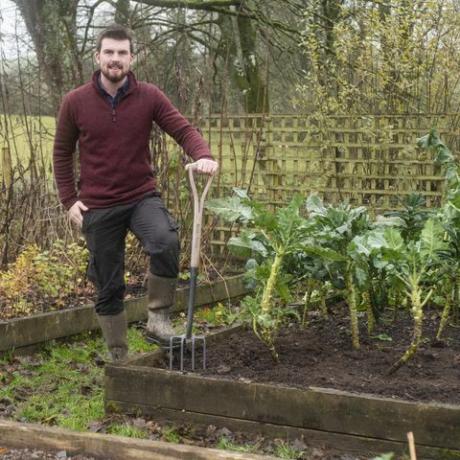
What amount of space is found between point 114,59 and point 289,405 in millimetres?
2117

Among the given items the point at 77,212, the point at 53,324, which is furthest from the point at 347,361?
the point at 53,324

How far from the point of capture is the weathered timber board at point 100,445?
370cm

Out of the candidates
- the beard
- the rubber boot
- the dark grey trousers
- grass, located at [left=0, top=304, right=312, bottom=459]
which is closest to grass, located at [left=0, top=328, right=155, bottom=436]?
grass, located at [left=0, top=304, right=312, bottom=459]

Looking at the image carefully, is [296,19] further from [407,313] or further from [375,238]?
[375,238]

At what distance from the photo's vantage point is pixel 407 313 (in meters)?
5.95

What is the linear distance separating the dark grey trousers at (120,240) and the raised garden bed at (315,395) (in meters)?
0.56

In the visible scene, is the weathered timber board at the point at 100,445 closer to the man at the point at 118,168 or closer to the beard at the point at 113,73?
the man at the point at 118,168

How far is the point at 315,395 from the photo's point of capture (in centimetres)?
405

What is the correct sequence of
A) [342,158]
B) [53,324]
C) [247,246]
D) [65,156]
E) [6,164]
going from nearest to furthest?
[247,246] < [65,156] < [53,324] < [6,164] < [342,158]

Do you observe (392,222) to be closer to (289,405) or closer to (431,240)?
(431,240)

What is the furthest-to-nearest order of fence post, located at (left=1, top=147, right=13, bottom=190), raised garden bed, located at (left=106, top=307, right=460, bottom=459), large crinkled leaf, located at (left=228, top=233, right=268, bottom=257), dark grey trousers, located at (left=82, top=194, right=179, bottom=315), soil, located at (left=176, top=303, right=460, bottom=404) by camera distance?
1. fence post, located at (left=1, top=147, right=13, bottom=190)
2. dark grey trousers, located at (left=82, top=194, right=179, bottom=315)
3. large crinkled leaf, located at (left=228, top=233, right=268, bottom=257)
4. soil, located at (left=176, top=303, right=460, bottom=404)
5. raised garden bed, located at (left=106, top=307, right=460, bottom=459)

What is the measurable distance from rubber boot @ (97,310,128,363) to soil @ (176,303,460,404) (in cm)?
58

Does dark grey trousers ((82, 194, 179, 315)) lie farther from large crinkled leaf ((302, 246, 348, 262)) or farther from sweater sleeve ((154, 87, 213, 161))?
large crinkled leaf ((302, 246, 348, 262))

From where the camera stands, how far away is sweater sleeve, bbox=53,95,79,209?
518 centimetres
